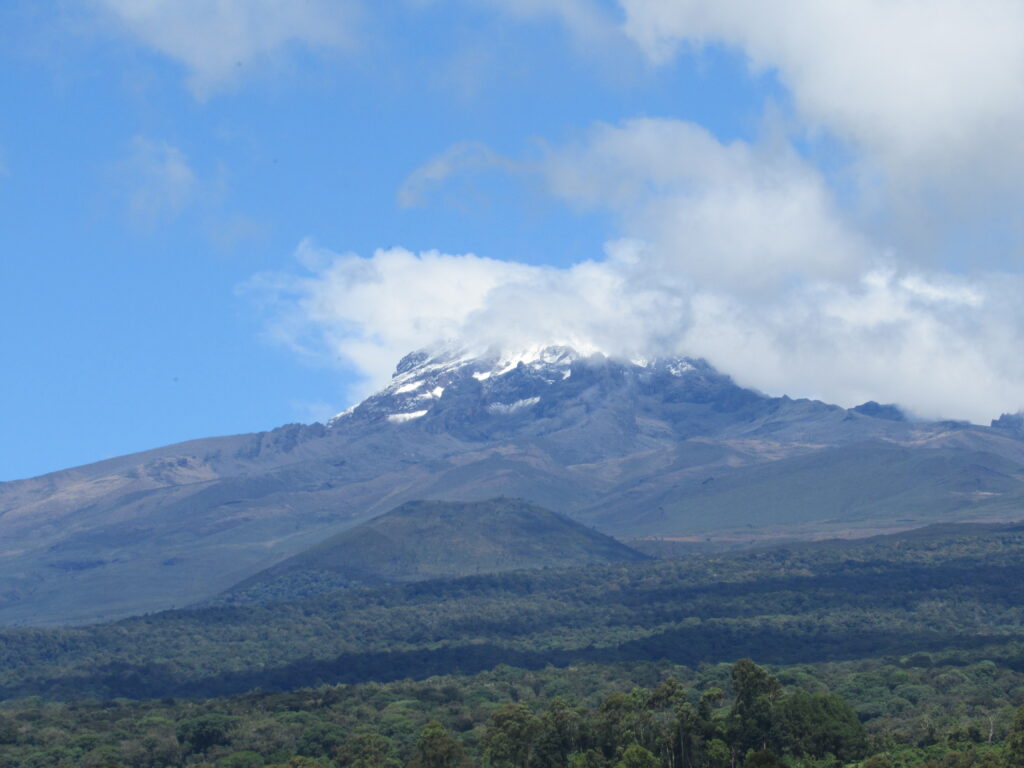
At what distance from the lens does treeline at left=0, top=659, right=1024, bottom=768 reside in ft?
350

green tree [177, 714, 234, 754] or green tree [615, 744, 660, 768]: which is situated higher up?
green tree [177, 714, 234, 754]

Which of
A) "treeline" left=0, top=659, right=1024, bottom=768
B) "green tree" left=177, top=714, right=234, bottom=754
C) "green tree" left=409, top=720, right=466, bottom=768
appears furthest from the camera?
"green tree" left=177, top=714, right=234, bottom=754

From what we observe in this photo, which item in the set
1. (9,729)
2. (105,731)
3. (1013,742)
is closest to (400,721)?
(105,731)

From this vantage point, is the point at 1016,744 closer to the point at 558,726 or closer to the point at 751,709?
the point at 751,709

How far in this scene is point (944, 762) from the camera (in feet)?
313

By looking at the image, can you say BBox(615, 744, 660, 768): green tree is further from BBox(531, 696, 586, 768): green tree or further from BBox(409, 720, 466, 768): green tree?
BBox(409, 720, 466, 768): green tree

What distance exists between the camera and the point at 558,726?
110125 mm

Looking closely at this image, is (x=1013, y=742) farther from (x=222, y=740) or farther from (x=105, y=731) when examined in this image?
(x=105, y=731)

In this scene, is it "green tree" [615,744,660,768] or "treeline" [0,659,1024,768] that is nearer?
"green tree" [615,744,660,768]

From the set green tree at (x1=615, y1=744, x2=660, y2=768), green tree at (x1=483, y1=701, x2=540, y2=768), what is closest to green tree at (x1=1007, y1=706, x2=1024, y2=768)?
green tree at (x1=615, y1=744, x2=660, y2=768)

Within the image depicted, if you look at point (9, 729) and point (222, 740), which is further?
point (9, 729)

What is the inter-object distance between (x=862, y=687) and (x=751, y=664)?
Answer: 46.5 meters

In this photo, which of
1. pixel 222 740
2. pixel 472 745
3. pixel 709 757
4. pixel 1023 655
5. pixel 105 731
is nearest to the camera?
pixel 709 757

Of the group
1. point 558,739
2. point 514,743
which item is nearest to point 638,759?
point 558,739
